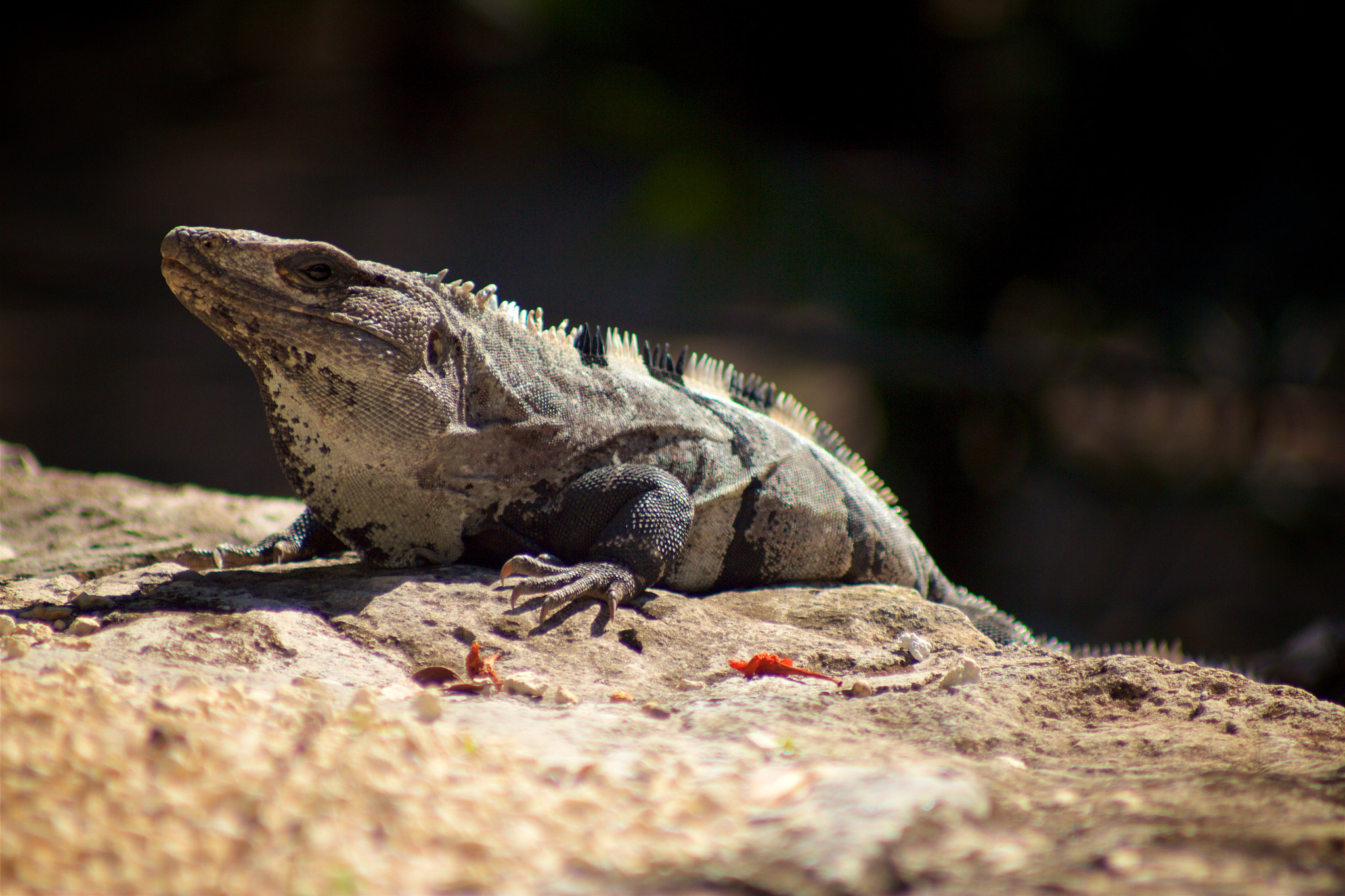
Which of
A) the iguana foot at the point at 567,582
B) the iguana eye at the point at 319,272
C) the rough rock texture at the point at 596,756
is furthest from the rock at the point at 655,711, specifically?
the iguana eye at the point at 319,272

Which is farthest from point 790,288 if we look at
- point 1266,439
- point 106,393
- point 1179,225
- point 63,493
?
point 106,393

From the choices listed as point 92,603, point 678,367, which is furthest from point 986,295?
point 92,603

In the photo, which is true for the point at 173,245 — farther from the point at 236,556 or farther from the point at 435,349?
the point at 236,556

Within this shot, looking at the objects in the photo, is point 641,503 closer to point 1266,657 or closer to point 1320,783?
point 1320,783

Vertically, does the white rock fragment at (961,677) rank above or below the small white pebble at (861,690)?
above

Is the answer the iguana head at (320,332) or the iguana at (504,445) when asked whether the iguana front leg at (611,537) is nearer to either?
the iguana at (504,445)

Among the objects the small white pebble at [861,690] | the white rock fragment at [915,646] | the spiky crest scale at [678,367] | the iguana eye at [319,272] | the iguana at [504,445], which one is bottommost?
the small white pebble at [861,690]

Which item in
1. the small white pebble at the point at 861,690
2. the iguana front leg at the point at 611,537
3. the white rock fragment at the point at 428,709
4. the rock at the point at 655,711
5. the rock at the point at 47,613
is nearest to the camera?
the white rock fragment at the point at 428,709
